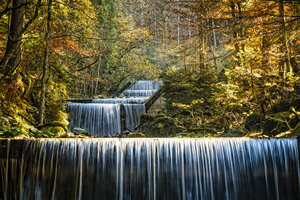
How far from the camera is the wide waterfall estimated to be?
456cm

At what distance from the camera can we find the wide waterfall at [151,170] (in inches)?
179

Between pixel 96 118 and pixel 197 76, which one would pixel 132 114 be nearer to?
pixel 96 118

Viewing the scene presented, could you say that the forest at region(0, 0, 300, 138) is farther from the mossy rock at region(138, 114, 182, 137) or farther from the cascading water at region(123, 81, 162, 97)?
the cascading water at region(123, 81, 162, 97)

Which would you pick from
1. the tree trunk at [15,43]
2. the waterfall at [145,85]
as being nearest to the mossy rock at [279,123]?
the tree trunk at [15,43]

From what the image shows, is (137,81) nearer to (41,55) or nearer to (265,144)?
(41,55)

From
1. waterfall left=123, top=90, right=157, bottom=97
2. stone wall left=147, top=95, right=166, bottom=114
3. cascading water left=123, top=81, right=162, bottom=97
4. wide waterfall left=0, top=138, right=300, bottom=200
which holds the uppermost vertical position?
cascading water left=123, top=81, right=162, bottom=97

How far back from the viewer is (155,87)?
66.4ft

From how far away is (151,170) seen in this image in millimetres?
4727

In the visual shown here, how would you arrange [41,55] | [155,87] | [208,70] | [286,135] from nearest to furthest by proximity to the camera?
[286,135], [41,55], [208,70], [155,87]

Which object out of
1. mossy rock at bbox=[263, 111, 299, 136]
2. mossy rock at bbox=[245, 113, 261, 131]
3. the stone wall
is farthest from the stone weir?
mossy rock at bbox=[263, 111, 299, 136]

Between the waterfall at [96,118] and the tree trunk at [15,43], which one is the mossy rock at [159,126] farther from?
the tree trunk at [15,43]

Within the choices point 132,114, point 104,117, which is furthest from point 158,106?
point 104,117

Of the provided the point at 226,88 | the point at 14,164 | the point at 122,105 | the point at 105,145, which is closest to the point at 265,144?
the point at 226,88

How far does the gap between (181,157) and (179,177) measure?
42cm
